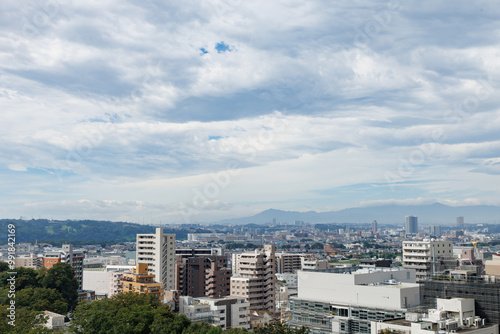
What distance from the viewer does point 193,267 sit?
40.3 metres

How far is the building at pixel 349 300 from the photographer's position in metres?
19.3

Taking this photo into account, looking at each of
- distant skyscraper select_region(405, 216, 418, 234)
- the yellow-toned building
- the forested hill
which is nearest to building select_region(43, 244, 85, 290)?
the yellow-toned building

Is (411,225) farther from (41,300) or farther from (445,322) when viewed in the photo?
(445,322)

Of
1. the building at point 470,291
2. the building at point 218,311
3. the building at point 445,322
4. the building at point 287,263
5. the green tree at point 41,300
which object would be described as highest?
the building at point 470,291

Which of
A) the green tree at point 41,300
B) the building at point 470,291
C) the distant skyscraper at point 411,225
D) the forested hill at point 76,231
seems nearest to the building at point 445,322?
the building at point 470,291

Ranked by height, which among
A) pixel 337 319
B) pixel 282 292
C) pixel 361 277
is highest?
pixel 361 277

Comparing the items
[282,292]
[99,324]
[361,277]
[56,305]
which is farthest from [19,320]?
[282,292]

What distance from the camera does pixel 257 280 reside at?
115 feet

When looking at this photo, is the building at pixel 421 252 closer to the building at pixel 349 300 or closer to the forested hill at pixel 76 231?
the building at pixel 349 300

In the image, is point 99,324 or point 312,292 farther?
point 312,292

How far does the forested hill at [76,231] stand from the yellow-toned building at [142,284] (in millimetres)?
83571

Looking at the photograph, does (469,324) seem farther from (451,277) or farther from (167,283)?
(167,283)

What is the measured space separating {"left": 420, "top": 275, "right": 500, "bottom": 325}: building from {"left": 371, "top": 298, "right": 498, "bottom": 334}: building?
426 millimetres

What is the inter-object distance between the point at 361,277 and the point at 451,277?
4044mm
